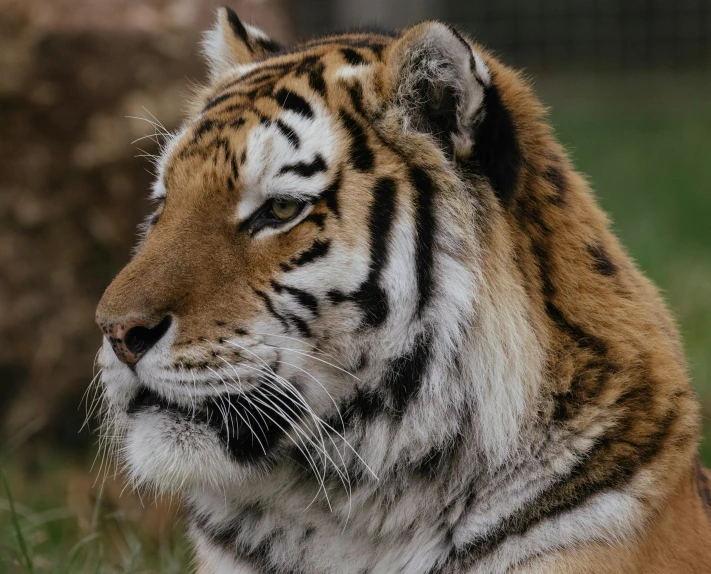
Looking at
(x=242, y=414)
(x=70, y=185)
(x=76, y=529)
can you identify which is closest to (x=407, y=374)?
(x=242, y=414)

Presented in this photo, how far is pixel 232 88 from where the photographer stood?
2.51 meters

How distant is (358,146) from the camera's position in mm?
2217

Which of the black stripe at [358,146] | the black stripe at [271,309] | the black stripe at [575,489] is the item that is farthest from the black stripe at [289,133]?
the black stripe at [575,489]

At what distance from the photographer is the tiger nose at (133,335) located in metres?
2.05

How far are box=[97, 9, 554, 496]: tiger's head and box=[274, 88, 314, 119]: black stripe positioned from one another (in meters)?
0.02

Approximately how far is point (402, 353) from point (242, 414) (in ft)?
1.13

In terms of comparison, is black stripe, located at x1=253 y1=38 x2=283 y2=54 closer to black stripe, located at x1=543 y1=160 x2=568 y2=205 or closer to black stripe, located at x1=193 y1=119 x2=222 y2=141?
black stripe, located at x1=193 y1=119 x2=222 y2=141

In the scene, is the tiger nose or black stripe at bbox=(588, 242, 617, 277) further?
black stripe at bbox=(588, 242, 617, 277)

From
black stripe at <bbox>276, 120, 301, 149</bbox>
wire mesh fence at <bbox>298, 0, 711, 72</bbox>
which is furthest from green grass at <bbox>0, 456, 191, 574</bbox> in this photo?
wire mesh fence at <bbox>298, 0, 711, 72</bbox>

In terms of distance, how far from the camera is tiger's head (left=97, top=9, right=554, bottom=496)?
6.98 feet

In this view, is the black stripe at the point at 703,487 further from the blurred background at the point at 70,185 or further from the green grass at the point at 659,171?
the blurred background at the point at 70,185

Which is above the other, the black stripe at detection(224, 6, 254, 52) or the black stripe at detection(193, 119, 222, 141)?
the black stripe at detection(224, 6, 254, 52)

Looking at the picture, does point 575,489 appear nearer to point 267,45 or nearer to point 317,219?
point 317,219

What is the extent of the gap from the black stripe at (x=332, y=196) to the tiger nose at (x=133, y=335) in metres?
0.39
